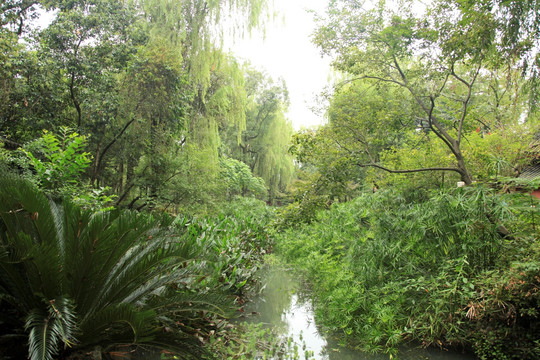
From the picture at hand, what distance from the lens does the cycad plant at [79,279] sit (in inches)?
87.5

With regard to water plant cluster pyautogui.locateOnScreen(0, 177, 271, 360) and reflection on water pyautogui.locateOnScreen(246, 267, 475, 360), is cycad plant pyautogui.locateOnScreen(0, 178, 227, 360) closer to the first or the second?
water plant cluster pyautogui.locateOnScreen(0, 177, 271, 360)

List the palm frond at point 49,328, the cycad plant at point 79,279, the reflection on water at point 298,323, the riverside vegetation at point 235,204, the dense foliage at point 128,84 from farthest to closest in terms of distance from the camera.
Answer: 1. the dense foliage at point 128,84
2. the reflection on water at point 298,323
3. the riverside vegetation at point 235,204
4. the cycad plant at point 79,279
5. the palm frond at point 49,328

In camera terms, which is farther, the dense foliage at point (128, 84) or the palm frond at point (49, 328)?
the dense foliage at point (128, 84)

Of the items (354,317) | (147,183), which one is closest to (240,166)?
(147,183)

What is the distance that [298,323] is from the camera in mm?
4895

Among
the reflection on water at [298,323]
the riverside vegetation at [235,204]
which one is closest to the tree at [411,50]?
the riverside vegetation at [235,204]

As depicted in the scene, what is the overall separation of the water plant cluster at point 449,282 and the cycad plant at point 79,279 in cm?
227

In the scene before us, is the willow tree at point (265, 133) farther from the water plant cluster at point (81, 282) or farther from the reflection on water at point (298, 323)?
the water plant cluster at point (81, 282)

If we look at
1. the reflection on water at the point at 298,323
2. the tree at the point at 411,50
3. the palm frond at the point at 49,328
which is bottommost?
the reflection on water at the point at 298,323

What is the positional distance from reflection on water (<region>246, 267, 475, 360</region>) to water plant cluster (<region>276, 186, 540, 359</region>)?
14cm

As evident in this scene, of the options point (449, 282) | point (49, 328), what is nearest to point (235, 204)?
point (449, 282)

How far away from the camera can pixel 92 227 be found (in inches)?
96.6

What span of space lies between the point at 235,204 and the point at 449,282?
12.6m

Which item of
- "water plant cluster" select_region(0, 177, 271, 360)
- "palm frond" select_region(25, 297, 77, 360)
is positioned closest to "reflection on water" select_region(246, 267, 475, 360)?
"water plant cluster" select_region(0, 177, 271, 360)
